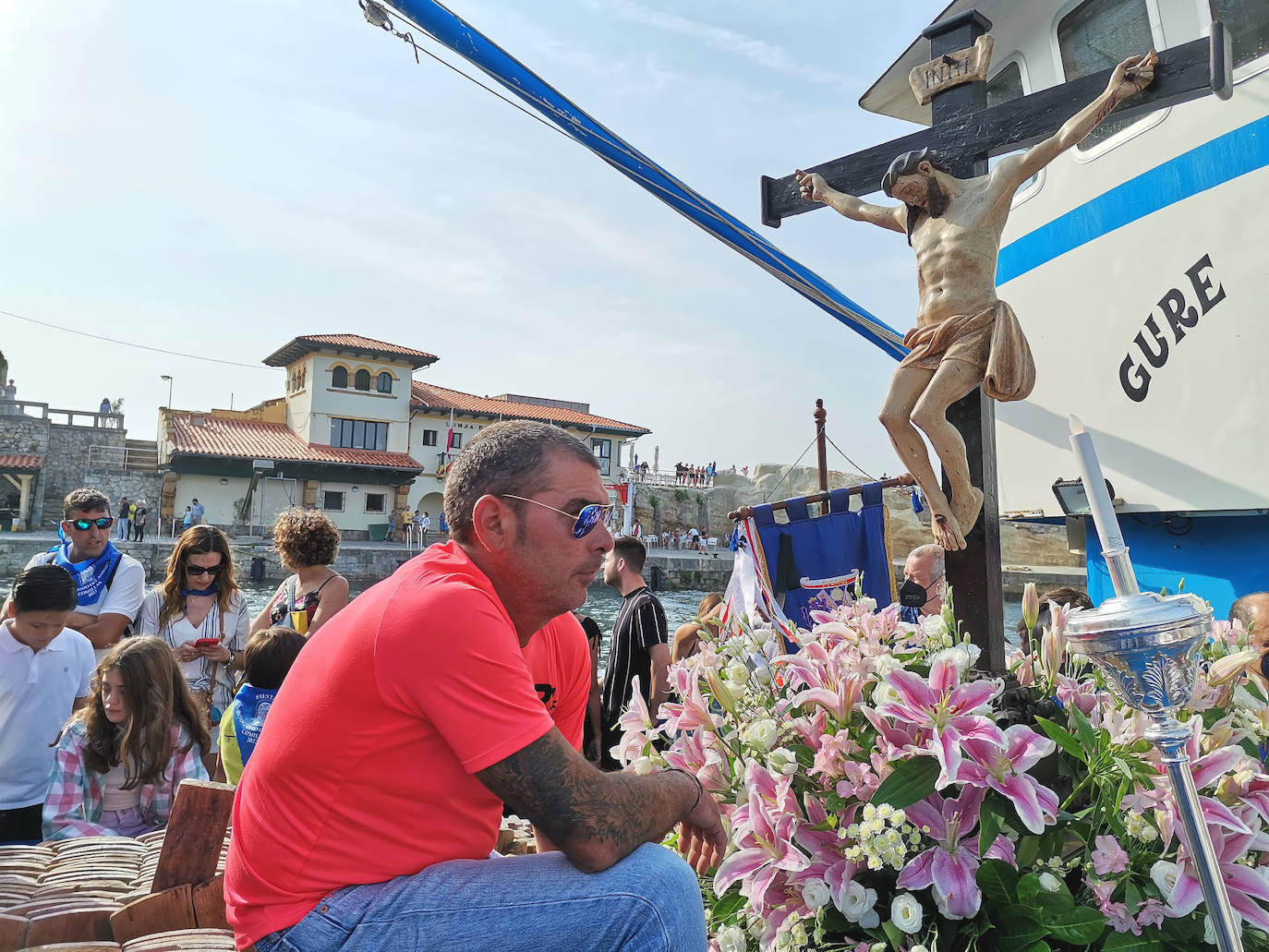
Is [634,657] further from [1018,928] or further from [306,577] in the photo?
[1018,928]

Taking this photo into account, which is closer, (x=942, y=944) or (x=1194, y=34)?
(x=942, y=944)

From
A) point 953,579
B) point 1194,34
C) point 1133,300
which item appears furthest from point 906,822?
point 1194,34

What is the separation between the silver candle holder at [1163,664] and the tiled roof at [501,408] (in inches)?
1565

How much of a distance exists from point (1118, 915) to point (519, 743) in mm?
1087

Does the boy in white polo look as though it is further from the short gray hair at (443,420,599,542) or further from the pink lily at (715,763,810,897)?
the pink lily at (715,763,810,897)

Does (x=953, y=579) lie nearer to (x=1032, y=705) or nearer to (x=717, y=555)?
(x=1032, y=705)

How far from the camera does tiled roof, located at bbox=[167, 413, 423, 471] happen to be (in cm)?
3431

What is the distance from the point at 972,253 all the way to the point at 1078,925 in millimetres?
1558

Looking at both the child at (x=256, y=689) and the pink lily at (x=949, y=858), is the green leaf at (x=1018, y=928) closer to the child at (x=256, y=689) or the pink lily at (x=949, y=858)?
the pink lily at (x=949, y=858)

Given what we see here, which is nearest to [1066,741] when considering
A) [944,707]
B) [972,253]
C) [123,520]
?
[944,707]

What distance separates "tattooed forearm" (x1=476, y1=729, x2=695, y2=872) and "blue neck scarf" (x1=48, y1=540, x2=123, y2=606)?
4.10 m

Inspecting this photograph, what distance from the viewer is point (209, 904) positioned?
2.29 metres

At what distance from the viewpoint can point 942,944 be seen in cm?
154

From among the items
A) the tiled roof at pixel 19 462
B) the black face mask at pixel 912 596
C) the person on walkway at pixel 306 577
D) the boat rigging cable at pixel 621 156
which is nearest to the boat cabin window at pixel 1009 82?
the boat rigging cable at pixel 621 156
